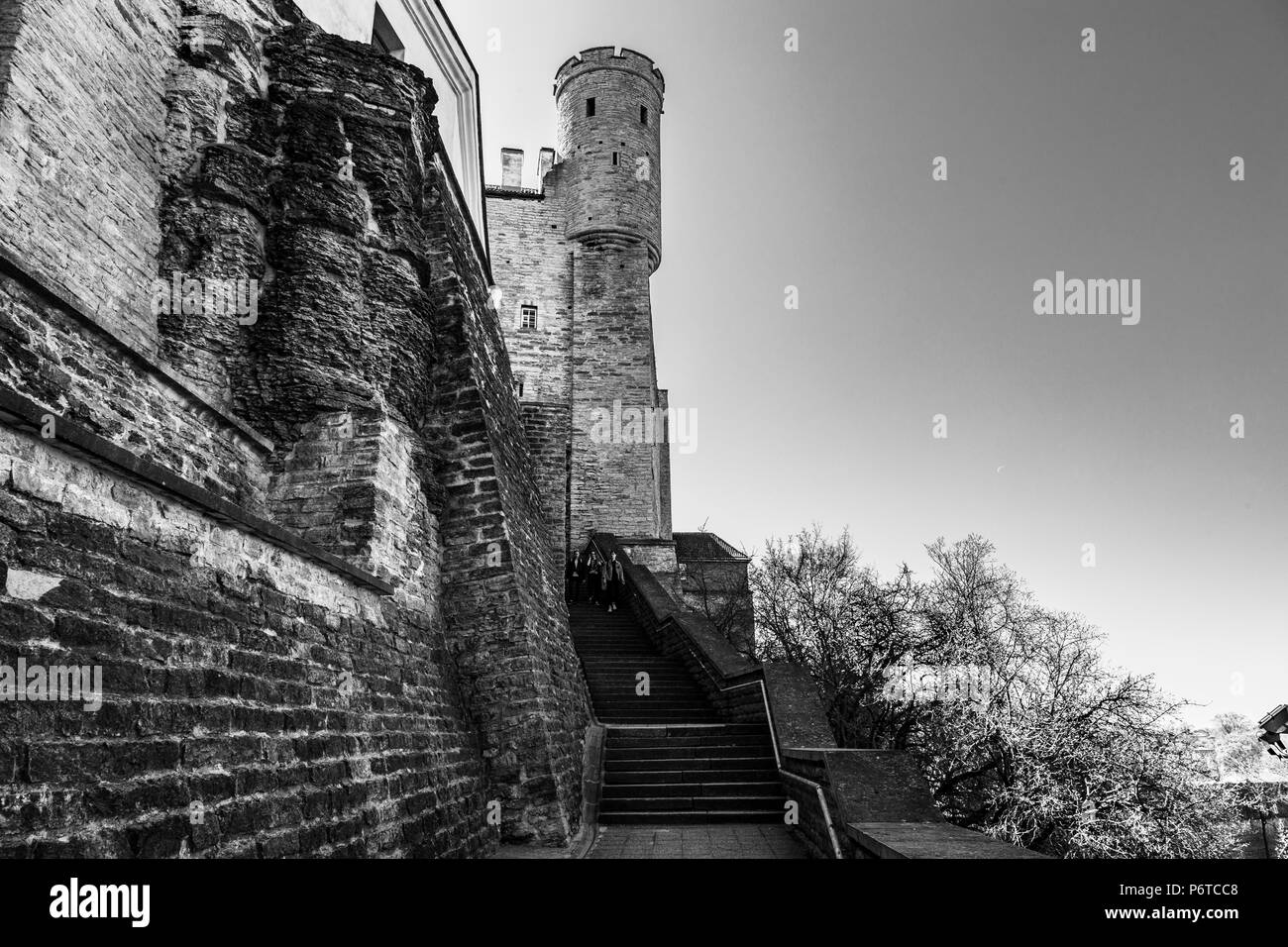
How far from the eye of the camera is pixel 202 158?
6191 mm

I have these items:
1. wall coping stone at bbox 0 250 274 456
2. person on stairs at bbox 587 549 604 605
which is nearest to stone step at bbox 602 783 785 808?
wall coping stone at bbox 0 250 274 456

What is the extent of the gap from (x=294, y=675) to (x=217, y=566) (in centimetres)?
71

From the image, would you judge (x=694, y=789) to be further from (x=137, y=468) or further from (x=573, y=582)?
(x=573, y=582)

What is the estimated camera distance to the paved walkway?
684cm

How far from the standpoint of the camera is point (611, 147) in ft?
84.6

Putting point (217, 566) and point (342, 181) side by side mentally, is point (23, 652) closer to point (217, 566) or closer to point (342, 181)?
point (217, 566)

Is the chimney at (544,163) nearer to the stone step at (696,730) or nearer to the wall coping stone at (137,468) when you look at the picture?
the stone step at (696,730)

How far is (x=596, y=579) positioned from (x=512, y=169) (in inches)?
683

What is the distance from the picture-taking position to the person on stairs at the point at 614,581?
16641mm

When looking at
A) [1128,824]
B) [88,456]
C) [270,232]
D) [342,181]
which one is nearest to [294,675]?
[88,456]

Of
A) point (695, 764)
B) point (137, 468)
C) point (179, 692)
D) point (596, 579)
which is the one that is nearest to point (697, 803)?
point (695, 764)

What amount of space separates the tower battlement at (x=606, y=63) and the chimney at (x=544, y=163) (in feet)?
7.09

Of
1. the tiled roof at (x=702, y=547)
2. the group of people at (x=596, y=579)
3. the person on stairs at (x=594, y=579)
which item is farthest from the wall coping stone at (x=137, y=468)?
the tiled roof at (x=702, y=547)

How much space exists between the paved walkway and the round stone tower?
67.6ft
